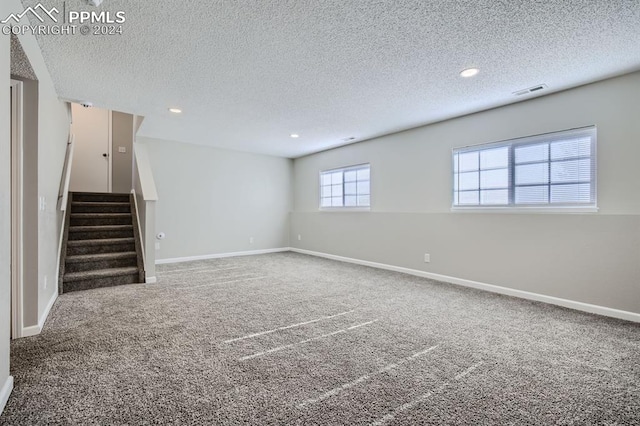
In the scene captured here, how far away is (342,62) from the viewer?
8.75ft

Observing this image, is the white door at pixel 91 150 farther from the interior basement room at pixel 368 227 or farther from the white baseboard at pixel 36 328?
the white baseboard at pixel 36 328

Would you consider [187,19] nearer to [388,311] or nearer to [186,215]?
[388,311]

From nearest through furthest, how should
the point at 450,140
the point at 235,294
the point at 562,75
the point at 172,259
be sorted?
the point at 562,75 → the point at 235,294 → the point at 450,140 → the point at 172,259

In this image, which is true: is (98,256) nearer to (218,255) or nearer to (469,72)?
(218,255)

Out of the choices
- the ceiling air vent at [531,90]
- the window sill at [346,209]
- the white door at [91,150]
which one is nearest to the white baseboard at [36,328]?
the white door at [91,150]

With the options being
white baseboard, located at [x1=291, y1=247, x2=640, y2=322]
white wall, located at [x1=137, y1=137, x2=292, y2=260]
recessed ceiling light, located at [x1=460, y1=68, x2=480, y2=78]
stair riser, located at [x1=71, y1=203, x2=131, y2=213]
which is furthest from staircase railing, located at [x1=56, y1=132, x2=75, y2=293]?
recessed ceiling light, located at [x1=460, y1=68, x2=480, y2=78]

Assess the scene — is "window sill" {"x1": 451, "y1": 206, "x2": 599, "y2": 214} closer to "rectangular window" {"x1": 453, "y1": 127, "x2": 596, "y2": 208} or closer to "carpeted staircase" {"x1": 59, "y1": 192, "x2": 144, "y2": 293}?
"rectangular window" {"x1": 453, "y1": 127, "x2": 596, "y2": 208}

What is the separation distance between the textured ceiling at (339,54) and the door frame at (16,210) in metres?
0.61

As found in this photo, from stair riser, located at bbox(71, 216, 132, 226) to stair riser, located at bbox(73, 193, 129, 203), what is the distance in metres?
0.69

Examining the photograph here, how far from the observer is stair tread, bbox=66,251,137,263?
3.84 meters

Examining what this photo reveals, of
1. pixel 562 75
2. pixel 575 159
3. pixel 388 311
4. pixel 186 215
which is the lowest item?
pixel 388 311

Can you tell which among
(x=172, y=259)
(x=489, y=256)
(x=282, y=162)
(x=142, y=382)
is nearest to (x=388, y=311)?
(x=489, y=256)

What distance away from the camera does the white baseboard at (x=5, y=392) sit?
1.47 m

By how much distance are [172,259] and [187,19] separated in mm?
4620
